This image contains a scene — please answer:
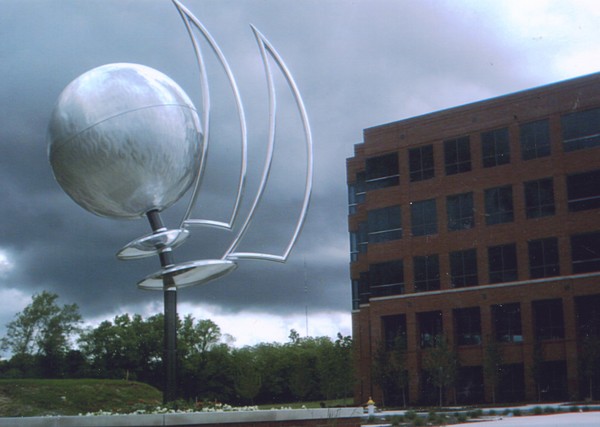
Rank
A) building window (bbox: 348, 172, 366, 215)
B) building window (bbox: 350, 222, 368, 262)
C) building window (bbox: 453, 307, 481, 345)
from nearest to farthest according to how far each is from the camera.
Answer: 1. building window (bbox: 453, 307, 481, 345)
2. building window (bbox: 350, 222, 368, 262)
3. building window (bbox: 348, 172, 366, 215)

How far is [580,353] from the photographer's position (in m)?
47.8

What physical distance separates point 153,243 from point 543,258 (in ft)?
119

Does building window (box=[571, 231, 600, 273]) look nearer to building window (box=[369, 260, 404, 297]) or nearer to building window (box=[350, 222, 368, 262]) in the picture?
building window (box=[369, 260, 404, 297])

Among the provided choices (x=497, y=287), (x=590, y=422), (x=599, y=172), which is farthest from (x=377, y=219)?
(x=590, y=422)

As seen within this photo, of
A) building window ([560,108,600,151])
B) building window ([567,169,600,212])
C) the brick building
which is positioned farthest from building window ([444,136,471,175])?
building window ([567,169,600,212])

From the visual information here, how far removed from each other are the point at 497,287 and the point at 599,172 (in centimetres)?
858

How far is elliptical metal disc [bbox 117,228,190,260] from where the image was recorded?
17.7 m

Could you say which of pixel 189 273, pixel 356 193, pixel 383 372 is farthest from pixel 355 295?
pixel 189 273

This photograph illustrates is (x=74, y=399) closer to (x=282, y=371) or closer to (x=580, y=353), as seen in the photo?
(x=580, y=353)

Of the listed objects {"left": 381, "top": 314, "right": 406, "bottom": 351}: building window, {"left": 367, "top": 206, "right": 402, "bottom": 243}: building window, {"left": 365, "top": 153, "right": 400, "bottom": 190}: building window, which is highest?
{"left": 365, "top": 153, "right": 400, "bottom": 190}: building window

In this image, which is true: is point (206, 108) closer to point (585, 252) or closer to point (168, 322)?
point (168, 322)

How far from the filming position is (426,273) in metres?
54.7

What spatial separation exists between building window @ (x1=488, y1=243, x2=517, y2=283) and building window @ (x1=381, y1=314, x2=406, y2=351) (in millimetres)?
6740

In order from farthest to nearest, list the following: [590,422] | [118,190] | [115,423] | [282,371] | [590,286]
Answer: [282,371], [590,286], [590,422], [118,190], [115,423]
